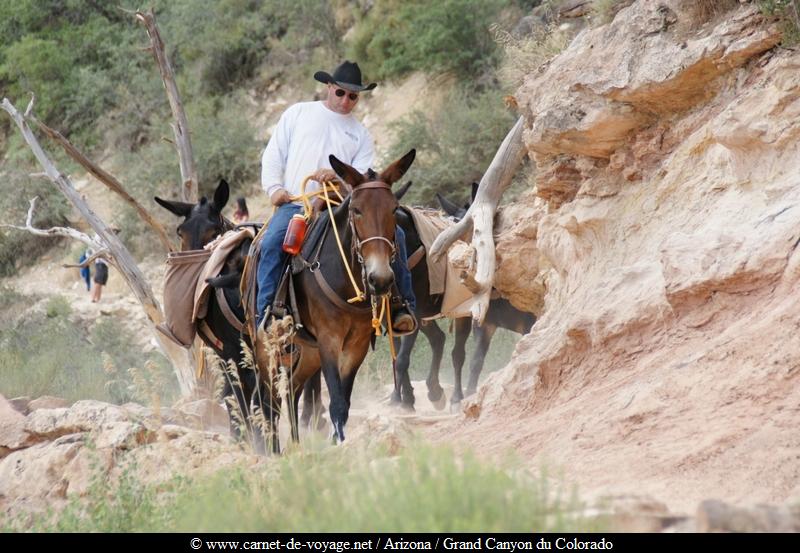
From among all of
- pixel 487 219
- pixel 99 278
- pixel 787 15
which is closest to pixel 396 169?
pixel 487 219

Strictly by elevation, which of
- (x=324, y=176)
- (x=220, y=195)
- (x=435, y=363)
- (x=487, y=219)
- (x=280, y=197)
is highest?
(x=220, y=195)

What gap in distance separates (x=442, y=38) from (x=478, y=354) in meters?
14.1

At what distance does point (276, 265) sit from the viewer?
29.1ft

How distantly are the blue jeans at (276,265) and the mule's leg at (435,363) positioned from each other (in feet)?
15.9

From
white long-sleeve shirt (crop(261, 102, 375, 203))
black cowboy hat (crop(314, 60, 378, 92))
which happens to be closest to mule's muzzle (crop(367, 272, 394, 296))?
white long-sleeve shirt (crop(261, 102, 375, 203))

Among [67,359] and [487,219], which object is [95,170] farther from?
[67,359]

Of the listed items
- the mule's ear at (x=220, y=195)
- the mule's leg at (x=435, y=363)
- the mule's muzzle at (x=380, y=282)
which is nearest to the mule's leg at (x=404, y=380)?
the mule's leg at (x=435, y=363)

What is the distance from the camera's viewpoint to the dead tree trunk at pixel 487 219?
34.1ft

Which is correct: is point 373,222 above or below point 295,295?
above

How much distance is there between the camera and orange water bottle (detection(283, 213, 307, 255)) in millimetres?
8828

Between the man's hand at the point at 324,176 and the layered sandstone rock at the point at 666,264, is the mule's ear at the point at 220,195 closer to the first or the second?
the man's hand at the point at 324,176

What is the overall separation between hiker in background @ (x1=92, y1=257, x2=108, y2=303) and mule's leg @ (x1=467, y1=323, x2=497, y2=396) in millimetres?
14192

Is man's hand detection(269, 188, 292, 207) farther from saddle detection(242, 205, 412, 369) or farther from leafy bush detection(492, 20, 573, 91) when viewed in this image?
leafy bush detection(492, 20, 573, 91)
